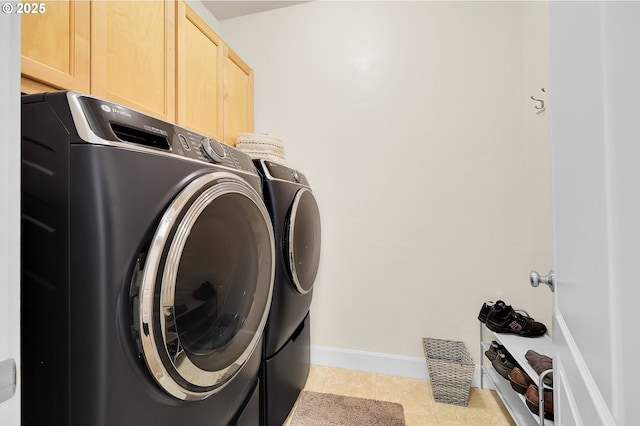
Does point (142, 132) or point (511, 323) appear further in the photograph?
point (511, 323)

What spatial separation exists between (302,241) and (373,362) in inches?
42.0

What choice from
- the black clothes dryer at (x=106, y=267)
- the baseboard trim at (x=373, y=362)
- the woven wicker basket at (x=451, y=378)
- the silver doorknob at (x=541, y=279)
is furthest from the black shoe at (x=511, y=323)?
the black clothes dryer at (x=106, y=267)

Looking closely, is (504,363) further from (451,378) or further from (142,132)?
(142,132)

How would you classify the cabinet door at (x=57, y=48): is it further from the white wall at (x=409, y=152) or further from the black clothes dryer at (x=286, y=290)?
the white wall at (x=409, y=152)

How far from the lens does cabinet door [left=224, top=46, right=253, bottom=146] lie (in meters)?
1.78

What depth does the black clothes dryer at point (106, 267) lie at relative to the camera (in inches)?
21.5

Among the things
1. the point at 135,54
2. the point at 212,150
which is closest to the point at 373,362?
the point at 212,150

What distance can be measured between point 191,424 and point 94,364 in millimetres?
340

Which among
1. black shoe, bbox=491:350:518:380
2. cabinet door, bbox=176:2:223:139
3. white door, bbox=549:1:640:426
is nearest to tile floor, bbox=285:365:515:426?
black shoe, bbox=491:350:518:380

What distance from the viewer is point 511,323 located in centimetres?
148
